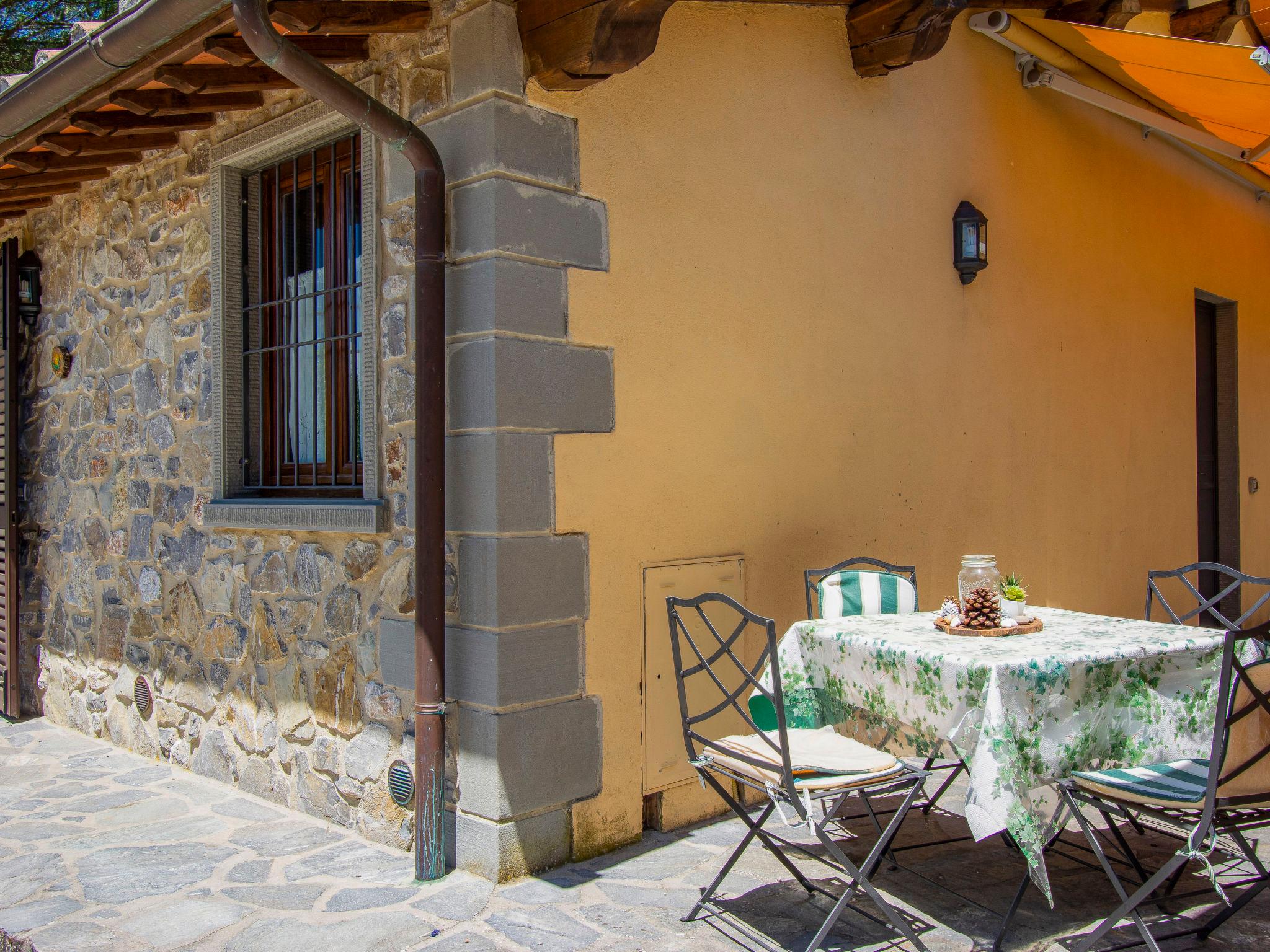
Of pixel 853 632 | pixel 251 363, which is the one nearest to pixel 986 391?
pixel 853 632

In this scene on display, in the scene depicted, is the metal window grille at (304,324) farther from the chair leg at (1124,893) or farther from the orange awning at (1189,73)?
the orange awning at (1189,73)

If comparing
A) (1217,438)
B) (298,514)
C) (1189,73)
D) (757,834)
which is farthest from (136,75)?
(1217,438)

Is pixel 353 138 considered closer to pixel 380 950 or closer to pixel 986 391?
pixel 380 950

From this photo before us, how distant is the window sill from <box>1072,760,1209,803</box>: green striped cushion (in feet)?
7.87

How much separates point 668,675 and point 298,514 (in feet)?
5.02

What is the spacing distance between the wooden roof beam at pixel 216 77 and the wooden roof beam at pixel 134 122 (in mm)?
537

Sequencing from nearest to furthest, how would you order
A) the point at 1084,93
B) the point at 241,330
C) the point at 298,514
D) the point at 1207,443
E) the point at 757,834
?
the point at 757,834, the point at 298,514, the point at 241,330, the point at 1084,93, the point at 1207,443

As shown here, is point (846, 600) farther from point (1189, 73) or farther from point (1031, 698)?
point (1189, 73)

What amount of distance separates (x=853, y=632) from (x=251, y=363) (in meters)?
2.87

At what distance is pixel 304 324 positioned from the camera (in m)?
4.39

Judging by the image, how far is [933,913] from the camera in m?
3.05

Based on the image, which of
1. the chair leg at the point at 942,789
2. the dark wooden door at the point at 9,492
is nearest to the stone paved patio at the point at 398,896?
the chair leg at the point at 942,789

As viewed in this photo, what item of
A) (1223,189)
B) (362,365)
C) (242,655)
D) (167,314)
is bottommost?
(242,655)

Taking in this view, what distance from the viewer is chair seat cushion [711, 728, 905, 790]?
9.36ft
